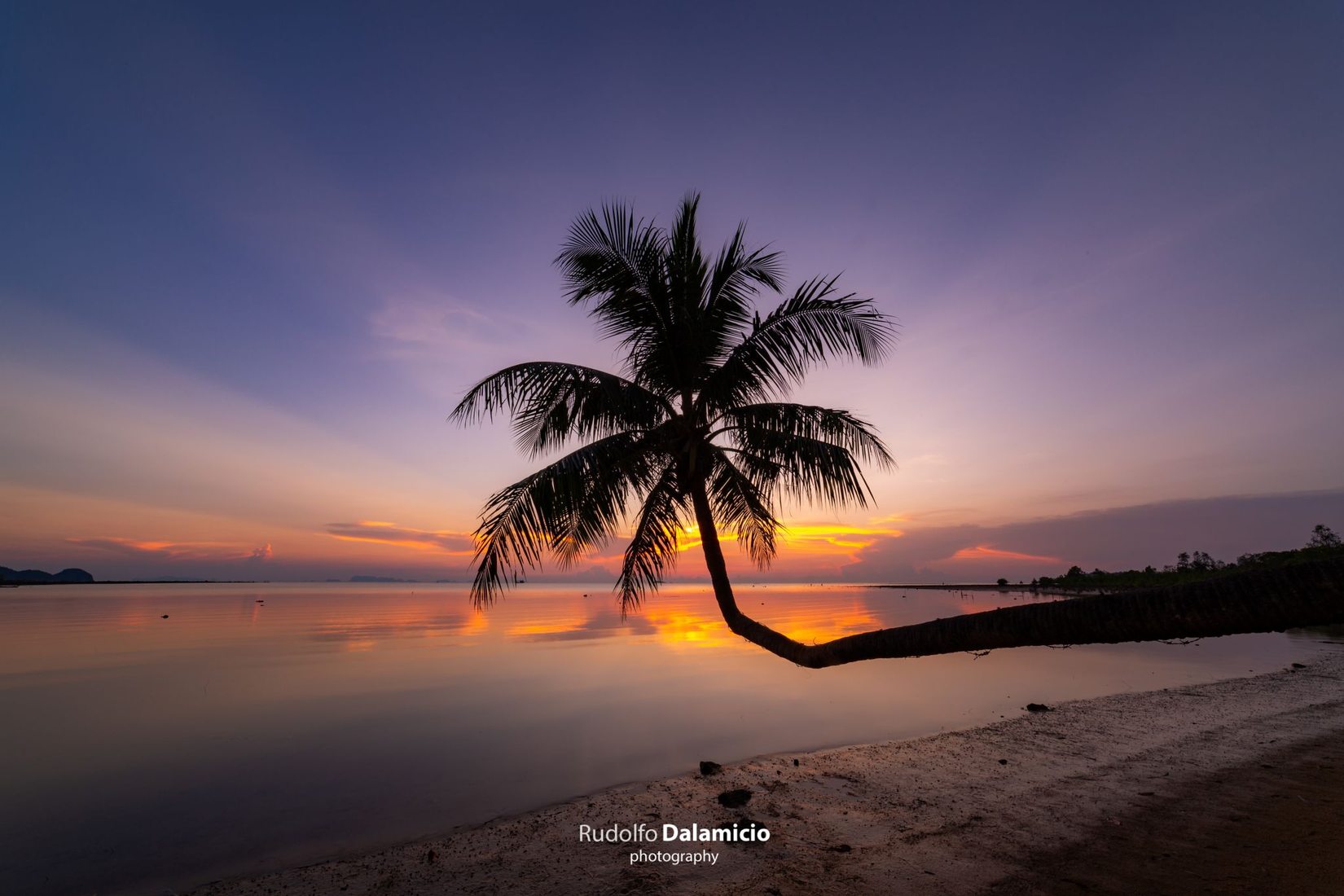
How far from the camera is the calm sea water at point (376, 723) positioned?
27.0ft

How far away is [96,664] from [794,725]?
2621 cm

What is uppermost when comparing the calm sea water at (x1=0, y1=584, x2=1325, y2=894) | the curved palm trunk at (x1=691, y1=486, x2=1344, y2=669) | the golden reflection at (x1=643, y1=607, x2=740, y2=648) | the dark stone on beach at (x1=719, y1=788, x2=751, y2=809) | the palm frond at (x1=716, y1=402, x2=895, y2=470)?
the palm frond at (x1=716, y1=402, x2=895, y2=470)

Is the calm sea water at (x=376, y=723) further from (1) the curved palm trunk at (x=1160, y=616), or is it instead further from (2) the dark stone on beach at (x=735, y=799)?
(1) the curved palm trunk at (x=1160, y=616)

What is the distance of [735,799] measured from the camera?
841cm

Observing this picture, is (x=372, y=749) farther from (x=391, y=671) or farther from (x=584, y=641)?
(x=584, y=641)

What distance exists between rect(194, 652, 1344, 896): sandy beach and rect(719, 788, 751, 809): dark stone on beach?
0.50ft

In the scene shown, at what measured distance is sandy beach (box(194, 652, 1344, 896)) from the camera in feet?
19.5

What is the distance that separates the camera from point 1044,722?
1252cm

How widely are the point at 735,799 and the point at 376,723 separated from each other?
9.99m

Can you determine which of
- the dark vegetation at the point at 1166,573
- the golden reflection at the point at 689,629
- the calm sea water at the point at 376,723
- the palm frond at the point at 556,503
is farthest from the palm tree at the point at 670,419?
the dark vegetation at the point at 1166,573

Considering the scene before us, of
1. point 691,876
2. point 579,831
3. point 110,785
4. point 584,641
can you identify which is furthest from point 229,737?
point 584,641

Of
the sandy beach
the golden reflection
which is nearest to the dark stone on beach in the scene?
the sandy beach

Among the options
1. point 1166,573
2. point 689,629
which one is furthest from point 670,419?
point 1166,573

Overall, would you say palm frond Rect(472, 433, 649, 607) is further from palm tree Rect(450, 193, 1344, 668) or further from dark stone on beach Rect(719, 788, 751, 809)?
dark stone on beach Rect(719, 788, 751, 809)
